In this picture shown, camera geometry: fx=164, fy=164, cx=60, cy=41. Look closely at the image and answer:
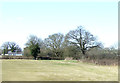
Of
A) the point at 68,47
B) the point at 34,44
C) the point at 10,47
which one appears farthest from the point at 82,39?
the point at 10,47

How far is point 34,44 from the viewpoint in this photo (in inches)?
2030

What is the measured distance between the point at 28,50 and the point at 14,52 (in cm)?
2724

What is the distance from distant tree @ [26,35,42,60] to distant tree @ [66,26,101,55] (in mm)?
13142

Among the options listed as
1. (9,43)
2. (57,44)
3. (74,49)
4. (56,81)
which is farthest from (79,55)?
(9,43)

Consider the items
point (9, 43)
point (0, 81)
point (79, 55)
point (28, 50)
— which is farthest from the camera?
point (9, 43)

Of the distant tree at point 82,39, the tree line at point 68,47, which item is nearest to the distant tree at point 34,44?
the tree line at point 68,47

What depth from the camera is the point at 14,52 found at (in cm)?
7600

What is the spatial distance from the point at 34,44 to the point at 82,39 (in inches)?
686

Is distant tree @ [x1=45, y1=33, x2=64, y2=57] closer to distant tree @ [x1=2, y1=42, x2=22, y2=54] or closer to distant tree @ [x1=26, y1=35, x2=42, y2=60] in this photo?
distant tree @ [x1=26, y1=35, x2=42, y2=60]

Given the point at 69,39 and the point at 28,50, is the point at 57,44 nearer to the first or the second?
the point at 28,50

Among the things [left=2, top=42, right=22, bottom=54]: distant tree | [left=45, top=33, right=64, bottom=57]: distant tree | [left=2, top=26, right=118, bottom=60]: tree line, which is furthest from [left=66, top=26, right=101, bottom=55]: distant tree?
[left=2, top=42, right=22, bottom=54]: distant tree

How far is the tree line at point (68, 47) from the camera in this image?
31886 millimetres

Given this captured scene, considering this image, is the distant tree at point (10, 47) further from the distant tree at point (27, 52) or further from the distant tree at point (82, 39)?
the distant tree at point (82, 39)

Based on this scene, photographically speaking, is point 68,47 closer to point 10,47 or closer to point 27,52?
point 27,52
